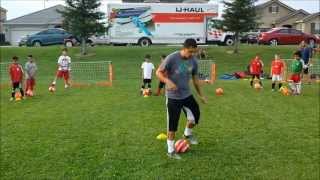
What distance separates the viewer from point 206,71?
29.3 m

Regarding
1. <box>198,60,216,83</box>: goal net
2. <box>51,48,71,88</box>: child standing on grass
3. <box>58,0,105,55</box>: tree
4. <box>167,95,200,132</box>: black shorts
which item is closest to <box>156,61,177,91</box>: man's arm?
<box>167,95,200,132</box>: black shorts

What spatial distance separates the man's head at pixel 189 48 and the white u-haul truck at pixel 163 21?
33130mm

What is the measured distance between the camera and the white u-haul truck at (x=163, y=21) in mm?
41781

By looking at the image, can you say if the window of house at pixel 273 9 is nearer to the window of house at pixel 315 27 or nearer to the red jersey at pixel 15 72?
the window of house at pixel 315 27

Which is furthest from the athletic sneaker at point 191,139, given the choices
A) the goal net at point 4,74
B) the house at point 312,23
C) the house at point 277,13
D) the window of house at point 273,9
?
the window of house at point 273,9

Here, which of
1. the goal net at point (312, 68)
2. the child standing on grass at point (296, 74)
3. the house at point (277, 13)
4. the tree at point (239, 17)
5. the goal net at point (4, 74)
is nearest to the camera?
the child standing on grass at point (296, 74)

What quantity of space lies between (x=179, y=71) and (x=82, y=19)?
1218 inches

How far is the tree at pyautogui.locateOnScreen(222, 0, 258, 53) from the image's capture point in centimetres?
3888

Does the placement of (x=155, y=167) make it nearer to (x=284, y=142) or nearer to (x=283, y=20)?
(x=284, y=142)

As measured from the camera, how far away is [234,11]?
39.1 metres

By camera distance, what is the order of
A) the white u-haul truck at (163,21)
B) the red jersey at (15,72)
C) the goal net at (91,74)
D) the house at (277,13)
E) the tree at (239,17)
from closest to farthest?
the red jersey at (15,72)
the goal net at (91,74)
the tree at (239,17)
the white u-haul truck at (163,21)
the house at (277,13)

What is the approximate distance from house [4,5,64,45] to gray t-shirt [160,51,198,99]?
60.3m

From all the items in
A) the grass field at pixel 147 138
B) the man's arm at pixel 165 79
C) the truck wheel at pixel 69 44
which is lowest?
the grass field at pixel 147 138

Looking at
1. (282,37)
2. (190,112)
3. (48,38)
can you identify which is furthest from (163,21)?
(190,112)
